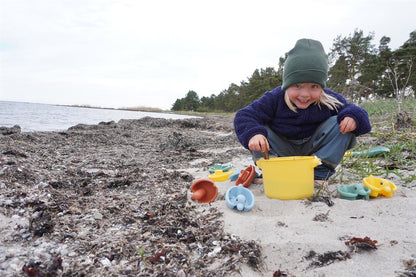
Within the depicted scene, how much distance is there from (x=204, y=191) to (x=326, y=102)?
118 centimetres

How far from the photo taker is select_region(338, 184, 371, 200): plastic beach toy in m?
1.80

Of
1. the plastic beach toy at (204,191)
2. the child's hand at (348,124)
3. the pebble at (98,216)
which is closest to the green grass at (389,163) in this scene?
the child's hand at (348,124)

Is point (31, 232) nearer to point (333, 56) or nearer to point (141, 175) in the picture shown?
point (141, 175)

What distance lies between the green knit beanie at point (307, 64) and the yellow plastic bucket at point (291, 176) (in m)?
0.58

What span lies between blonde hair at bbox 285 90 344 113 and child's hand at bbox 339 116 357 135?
221 mm

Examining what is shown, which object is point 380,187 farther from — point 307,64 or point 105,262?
point 105,262

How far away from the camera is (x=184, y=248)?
1.36 m

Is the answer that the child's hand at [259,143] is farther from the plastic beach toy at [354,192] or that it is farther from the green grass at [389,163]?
the green grass at [389,163]

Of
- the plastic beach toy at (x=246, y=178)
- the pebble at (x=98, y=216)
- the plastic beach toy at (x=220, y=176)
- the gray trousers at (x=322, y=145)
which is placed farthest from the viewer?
the plastic beach toy at (x=220, y=176)

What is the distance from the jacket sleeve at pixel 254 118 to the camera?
79.0 inches

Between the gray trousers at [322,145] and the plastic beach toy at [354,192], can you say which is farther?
the gray trousers at [322,145]

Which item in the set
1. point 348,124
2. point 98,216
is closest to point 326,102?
point 348,124

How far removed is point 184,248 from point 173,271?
0.17 meters

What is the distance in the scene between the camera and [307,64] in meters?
1.94
